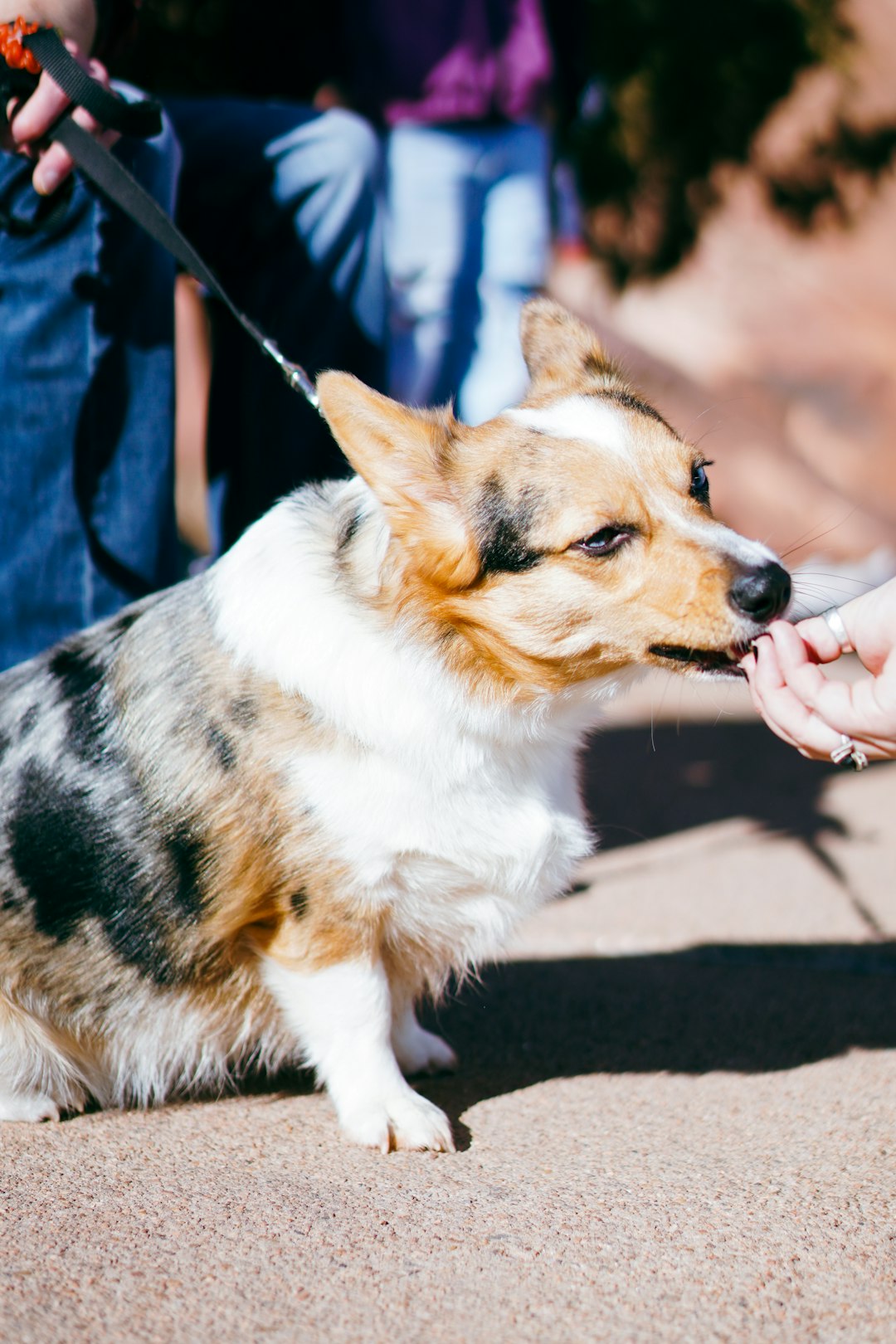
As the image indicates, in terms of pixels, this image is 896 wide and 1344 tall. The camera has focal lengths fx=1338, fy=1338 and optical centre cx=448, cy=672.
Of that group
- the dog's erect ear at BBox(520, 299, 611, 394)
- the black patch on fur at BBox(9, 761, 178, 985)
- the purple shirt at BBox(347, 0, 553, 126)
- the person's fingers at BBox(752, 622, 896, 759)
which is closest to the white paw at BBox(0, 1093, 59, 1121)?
the black patch on fur at BBox(9, 761, 178, 985)

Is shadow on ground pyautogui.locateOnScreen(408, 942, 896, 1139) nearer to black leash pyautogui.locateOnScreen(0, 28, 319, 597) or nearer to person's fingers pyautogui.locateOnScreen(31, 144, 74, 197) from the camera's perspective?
black leash pyautogui.locateOnScreen(0, 28, 319, 597)

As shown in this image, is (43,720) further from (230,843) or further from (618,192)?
(618,192)

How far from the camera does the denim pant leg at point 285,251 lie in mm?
3879

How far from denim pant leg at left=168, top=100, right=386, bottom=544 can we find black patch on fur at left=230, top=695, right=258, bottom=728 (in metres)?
1.49

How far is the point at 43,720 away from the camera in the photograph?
273 cm

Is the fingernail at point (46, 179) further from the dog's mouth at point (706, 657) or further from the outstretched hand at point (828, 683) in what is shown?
the outstretched hand at point (828, 683)

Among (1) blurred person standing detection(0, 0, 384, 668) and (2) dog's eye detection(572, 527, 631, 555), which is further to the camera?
(1) blurred person standing detection(0, 0, 384, 668)

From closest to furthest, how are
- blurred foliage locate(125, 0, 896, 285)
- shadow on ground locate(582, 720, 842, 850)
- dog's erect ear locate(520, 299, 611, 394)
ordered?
dog's erect ear locate(520, 299, 611, 394), shadow on ground locate(582, 720, 842, 850), blurred foliage locate(125, 0, 896, 285)

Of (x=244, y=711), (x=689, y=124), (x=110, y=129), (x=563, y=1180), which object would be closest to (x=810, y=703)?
(x=563, y=1180)

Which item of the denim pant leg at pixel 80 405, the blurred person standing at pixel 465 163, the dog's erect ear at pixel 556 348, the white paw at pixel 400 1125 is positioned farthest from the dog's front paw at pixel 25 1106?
the blurred person standing at pixel 465 163

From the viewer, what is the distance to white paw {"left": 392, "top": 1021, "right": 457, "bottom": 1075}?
2.95 meters

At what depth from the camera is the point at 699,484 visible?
2.80 m

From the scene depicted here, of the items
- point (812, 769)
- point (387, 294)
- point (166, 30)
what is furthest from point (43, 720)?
point (166, 30)

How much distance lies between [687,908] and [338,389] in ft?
7.19
